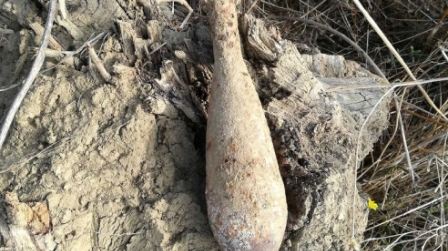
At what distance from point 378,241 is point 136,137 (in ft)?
5.90

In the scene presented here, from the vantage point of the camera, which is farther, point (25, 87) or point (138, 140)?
point (138, 140)

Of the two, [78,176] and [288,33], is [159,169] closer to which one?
[78,176]

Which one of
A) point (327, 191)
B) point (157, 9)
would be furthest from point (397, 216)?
point (157, 9)

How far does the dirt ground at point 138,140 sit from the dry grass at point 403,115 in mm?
854

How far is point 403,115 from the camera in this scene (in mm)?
3037

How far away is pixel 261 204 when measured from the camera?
1689 mm

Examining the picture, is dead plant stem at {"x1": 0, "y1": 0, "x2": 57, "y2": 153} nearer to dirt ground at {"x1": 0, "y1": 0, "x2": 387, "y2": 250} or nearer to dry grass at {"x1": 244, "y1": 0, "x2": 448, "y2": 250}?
dirt ground at {"x1": 0, "y1": 0, "x2": 387, "y2": 250}

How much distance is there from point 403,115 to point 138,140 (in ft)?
6.35

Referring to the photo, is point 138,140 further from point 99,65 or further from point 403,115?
point 403,115

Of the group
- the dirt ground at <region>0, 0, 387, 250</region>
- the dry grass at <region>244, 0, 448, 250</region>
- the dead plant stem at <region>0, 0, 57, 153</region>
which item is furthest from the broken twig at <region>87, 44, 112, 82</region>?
the dry grass at <region>244, 0, 448, 250</region>

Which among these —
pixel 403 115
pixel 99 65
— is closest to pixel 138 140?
pixel 99 65

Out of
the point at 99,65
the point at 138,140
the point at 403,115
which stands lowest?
the point at 403,115

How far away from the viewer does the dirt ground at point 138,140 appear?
178cm

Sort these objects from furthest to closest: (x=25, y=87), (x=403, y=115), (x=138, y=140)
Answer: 1. (x=403, y=115)
2. (x=138, y=140)
3. (x=25, y=87)
